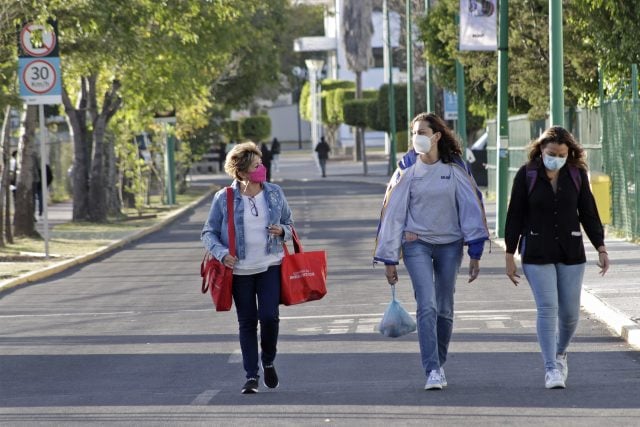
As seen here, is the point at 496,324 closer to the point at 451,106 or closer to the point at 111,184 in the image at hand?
the point at 111,184

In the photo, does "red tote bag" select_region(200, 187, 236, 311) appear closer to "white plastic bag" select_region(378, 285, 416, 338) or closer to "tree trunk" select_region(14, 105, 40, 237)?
"white plastic bag" select_region(378, 285, 416, 338)

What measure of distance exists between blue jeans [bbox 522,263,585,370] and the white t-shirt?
1721mm

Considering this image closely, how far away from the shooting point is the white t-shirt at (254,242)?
9609 mm

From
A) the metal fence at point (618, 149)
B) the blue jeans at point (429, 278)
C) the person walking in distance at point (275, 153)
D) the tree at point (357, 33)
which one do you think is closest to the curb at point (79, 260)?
the metal fence at point (618, 149)

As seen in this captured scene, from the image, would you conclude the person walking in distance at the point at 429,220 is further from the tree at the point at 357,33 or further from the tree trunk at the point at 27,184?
the tree at the point at 357,33

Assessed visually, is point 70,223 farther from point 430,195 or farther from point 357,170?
point 357,170

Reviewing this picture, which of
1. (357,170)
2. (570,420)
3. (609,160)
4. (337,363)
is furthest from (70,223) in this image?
(357,170)

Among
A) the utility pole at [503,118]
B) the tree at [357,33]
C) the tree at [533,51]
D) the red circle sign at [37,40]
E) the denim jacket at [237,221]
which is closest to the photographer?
the denim jacket at [237,221]

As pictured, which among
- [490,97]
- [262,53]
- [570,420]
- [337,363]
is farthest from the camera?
[262,53]

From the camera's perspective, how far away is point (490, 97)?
3234 cm

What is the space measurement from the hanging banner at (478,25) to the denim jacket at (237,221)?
49.0ft

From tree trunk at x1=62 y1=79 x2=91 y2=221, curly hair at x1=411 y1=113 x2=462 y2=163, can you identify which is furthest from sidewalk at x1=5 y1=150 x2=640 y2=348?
curly hair at x1=411 y1=113 x2=462 y2=163

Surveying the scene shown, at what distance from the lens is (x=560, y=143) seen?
9.34 m

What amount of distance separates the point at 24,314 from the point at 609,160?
37.9 feet
